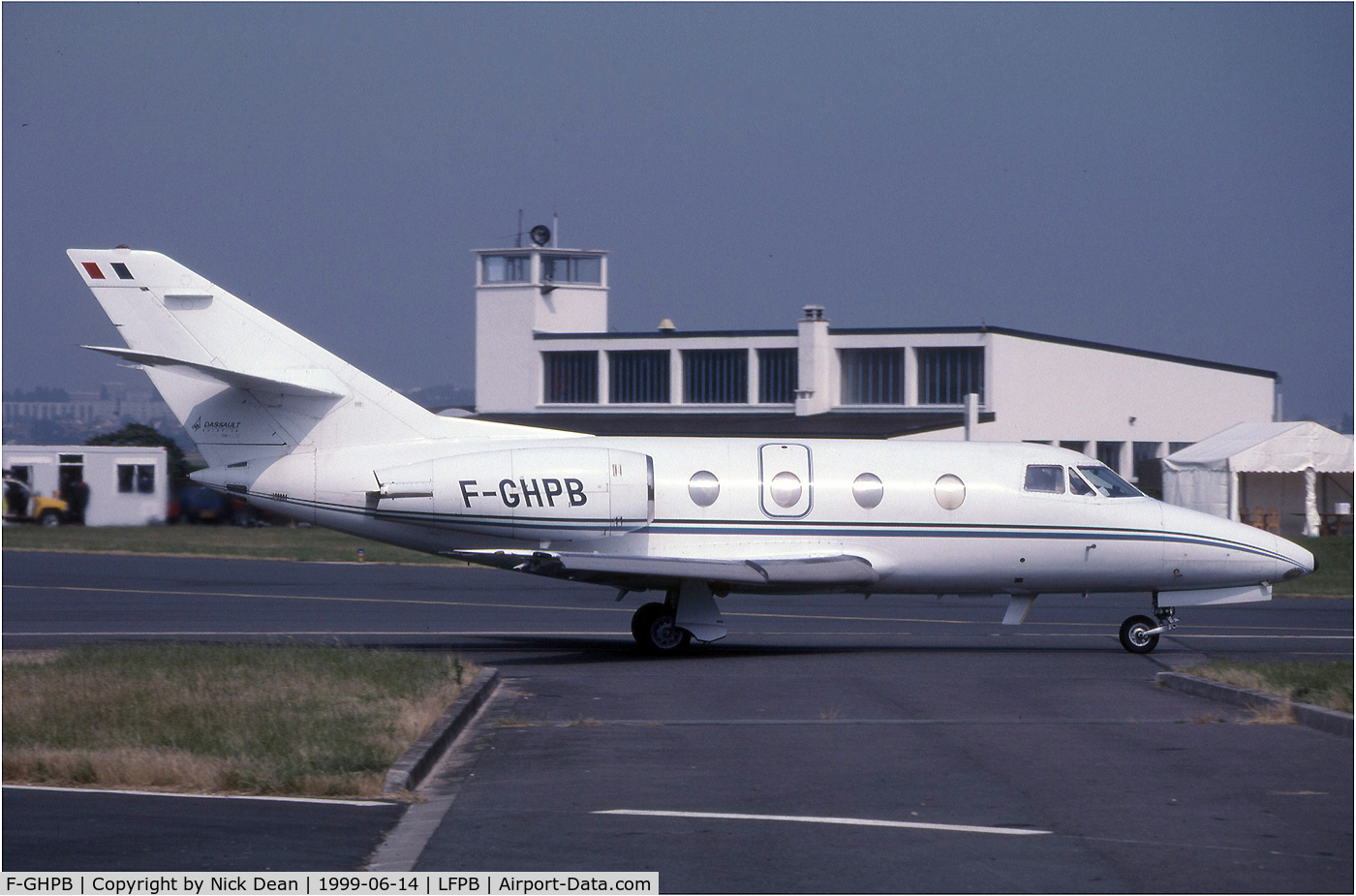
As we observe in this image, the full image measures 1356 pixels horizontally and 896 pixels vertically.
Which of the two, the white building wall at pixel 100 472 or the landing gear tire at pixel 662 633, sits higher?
the white building wall at pixel 100 472

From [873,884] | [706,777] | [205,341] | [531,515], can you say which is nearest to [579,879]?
[873,884]

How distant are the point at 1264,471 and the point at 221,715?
154 feet

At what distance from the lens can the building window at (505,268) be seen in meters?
73.2

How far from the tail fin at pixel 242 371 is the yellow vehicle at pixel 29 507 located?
3512 cm

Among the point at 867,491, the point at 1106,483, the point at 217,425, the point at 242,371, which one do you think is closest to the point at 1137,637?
the point at 1106,483

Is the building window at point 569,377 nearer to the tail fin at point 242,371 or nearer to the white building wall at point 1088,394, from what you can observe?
the white building wall at point 1088,394

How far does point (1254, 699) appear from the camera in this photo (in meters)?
12.8

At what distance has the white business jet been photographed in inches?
699

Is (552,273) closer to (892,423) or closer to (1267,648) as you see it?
(892,423)

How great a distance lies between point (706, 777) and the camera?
991cm

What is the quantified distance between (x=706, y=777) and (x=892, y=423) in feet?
174

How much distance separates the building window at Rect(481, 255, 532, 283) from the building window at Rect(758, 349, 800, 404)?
13.4 metres

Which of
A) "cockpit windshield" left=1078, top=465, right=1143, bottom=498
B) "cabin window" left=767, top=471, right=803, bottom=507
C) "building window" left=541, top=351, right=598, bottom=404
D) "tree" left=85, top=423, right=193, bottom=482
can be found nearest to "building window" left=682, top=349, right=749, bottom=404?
"building window" left=541, top=351, right=598, bottom=404

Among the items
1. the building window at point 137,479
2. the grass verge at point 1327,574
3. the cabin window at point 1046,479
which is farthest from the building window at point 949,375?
the cabin window at point 1046,479
